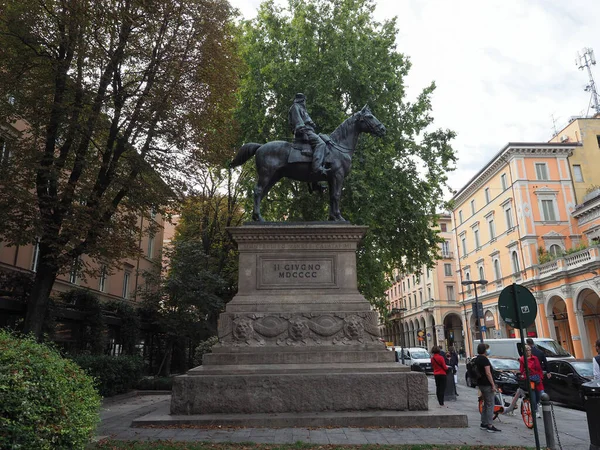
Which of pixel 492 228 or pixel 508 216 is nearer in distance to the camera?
pixel 508 216

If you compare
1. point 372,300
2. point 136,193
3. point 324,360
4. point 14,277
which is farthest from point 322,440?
point 372,300

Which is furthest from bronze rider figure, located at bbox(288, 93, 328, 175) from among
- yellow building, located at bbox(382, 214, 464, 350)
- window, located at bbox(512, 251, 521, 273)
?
yellow building, located at bbox(382, 214, 464, 350)

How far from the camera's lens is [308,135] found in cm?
1091

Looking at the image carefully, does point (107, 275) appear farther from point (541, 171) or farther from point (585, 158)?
point (585, 158)

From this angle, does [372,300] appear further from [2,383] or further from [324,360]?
[2,383]

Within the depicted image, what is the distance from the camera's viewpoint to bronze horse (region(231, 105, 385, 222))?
1102cm

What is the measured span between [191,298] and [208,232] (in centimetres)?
608

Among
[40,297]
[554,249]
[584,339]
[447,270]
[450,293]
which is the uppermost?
[447,270]

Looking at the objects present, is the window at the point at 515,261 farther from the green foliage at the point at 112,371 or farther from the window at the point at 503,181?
the green foliage at the point at 112,371

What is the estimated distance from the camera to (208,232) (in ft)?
93.9

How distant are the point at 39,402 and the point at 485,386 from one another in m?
8.23

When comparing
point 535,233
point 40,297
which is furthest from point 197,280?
point 535,233

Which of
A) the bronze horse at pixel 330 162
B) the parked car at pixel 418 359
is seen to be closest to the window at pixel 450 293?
the parked car at pixel 418 359

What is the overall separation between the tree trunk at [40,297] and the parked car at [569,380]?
53.2 ft
